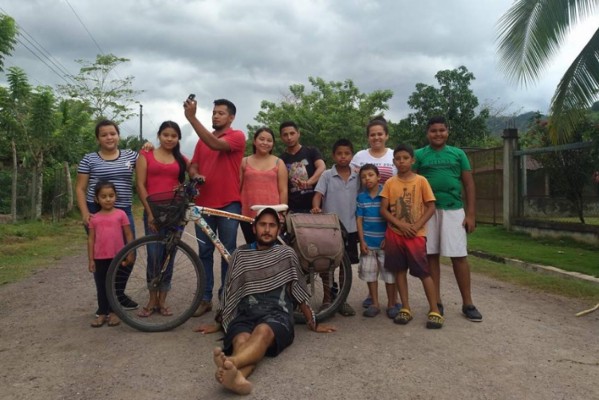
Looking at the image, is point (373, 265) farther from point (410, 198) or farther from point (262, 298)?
point (262, 298)

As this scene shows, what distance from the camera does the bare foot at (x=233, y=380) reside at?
9.02 ft

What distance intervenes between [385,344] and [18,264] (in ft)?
21.5

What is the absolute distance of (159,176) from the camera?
4.45m

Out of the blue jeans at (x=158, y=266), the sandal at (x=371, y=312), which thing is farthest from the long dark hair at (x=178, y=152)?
the sandal at (x=371, y=312)

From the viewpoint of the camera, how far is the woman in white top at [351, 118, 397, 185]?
4.68m

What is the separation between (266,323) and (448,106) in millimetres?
24505

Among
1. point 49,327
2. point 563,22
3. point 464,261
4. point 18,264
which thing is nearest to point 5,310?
point 49,327

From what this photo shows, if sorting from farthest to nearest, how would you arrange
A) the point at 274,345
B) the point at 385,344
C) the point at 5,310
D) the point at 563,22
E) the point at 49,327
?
the point at 563,22, the point at 5,310, the point at 49,327, the point at 385,344, the point at 274,345

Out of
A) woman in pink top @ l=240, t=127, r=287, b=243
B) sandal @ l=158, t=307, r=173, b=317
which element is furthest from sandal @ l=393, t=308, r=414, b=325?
sandal @ l=158, t=307, r=173, b=317

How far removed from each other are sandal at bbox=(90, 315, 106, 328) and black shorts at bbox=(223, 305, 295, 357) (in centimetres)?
138

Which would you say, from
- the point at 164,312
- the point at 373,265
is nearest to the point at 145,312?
the point at 164,312

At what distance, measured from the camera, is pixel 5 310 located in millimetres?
4918

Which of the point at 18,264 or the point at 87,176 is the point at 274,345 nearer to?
the point at 87,176

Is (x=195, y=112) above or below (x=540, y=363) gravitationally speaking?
above
